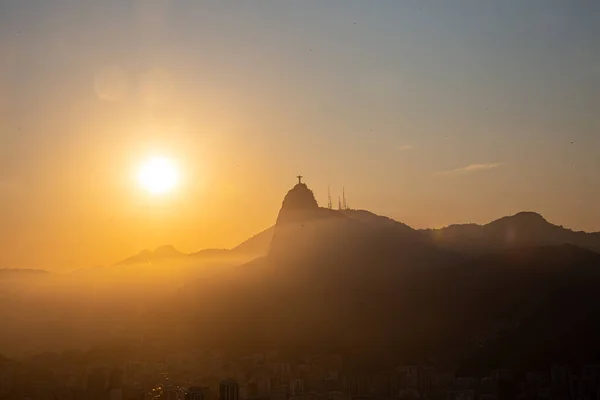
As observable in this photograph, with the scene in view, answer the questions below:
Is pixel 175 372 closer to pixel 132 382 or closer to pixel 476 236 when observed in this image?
pixel 132 382

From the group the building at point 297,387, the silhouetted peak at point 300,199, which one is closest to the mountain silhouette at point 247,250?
the silhouetted peak at point 300,199

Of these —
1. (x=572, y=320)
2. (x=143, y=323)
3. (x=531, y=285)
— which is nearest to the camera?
(x=572, y=320)

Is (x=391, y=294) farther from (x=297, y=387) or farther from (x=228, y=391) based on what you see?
(x=228, y=391)

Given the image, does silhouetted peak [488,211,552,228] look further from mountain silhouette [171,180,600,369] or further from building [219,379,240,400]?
building [219,379,240,400]

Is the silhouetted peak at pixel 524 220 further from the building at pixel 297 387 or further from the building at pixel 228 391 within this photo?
the building at pixel 228 391

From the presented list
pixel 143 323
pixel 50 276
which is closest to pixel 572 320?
pixel 143 323

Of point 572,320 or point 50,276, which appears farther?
point 50,276

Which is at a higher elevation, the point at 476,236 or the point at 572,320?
the point at 476,236

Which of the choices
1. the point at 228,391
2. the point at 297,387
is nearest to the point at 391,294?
the point at 297,387
